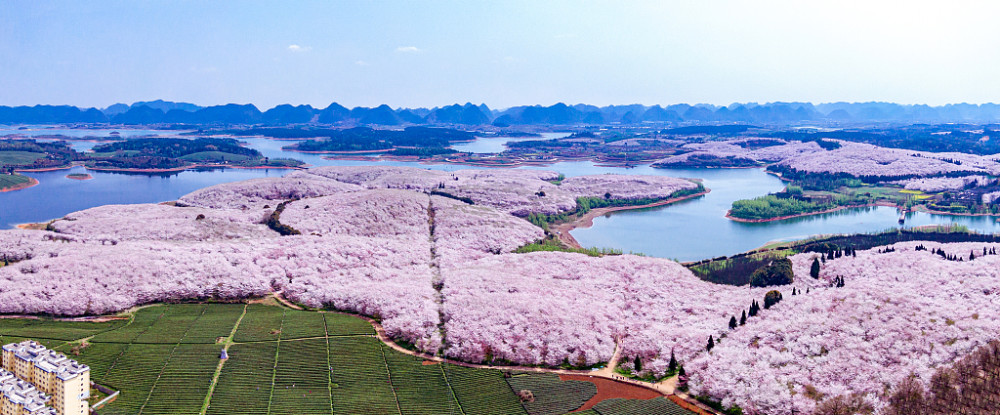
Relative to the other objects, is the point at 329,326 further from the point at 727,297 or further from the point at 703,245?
the point at 703,245

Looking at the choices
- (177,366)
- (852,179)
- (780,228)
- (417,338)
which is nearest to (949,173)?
(852,179)

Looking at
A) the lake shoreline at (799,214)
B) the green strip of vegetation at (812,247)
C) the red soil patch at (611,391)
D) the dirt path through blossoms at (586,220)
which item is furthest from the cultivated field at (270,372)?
the lake shoreline at (799,214)

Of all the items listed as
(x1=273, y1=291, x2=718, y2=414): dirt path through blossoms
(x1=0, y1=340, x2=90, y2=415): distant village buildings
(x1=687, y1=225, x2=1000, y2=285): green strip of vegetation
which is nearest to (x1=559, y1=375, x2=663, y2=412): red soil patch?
(x1=273, y1=291, x2=718, y2=414): dirt path through blossoms

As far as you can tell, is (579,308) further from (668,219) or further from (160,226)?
(668,219)

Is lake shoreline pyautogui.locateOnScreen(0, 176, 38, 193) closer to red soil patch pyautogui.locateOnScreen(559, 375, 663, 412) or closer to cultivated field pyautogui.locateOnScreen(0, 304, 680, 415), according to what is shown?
cultivated field pyautogui.locateOnScreen(0, 304, 680, 415)

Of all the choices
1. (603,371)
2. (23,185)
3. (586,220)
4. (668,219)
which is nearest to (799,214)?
(668,219)

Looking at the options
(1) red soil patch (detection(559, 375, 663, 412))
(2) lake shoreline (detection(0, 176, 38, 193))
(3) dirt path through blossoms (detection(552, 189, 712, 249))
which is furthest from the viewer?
(2) lake shoreline (detection(0, 176, 38, 193))

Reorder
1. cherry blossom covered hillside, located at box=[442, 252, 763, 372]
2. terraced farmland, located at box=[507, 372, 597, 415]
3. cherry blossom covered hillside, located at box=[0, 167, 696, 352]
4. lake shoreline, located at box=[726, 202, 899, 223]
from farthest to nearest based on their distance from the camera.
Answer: lake shoreline, located at box=[726, 202, 899, 223] → cherry blossom covered hillside, located at box=[0, 167, 696, 352] → cherry blossom covered hillside, located at box=[442, 252, 763, 372] → terraced farmland, located at box=[507, 372, 597, 415]
